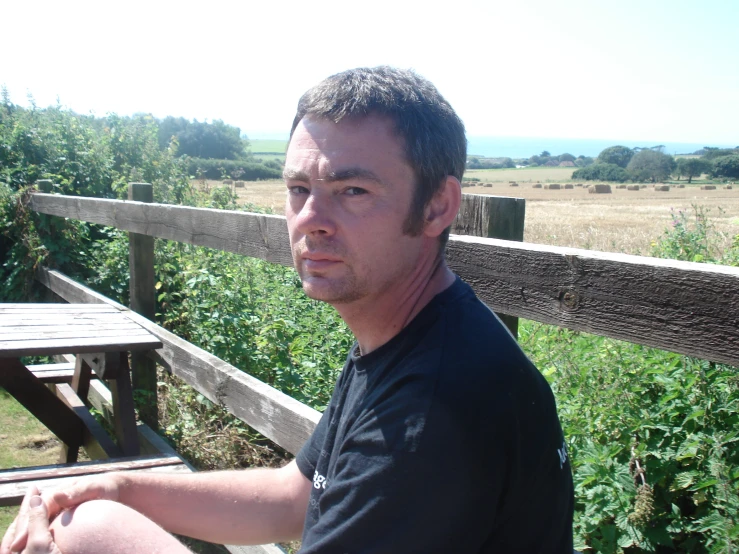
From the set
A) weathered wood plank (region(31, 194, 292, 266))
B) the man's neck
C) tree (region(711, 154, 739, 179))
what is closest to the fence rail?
the man's neck

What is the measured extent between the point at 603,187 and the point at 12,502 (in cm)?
4054

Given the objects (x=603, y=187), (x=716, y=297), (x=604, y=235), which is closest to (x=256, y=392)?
(x=716, y=297)

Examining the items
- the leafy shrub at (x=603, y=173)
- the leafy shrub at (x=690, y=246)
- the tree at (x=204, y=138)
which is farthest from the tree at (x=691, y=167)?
the leafy shrub at (x=690, y=246)

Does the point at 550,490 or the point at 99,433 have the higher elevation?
the point at 550,490

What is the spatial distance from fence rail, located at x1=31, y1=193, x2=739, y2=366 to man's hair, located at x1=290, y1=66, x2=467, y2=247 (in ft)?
0.98

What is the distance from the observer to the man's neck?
1.38 meters

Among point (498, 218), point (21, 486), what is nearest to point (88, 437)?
point (21, 486)

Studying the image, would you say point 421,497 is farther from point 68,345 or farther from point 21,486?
point 68,345

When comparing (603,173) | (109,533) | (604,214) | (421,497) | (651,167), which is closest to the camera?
(421,497)

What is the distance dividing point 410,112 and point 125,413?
2500mm

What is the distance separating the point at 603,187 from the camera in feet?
130

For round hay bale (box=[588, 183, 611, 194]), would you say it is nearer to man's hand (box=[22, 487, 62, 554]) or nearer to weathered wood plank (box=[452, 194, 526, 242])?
weathered wood plank (box=[452, 194, 526, 242])

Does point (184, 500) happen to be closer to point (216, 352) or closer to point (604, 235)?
point (216, 352)

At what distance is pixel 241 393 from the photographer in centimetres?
287
